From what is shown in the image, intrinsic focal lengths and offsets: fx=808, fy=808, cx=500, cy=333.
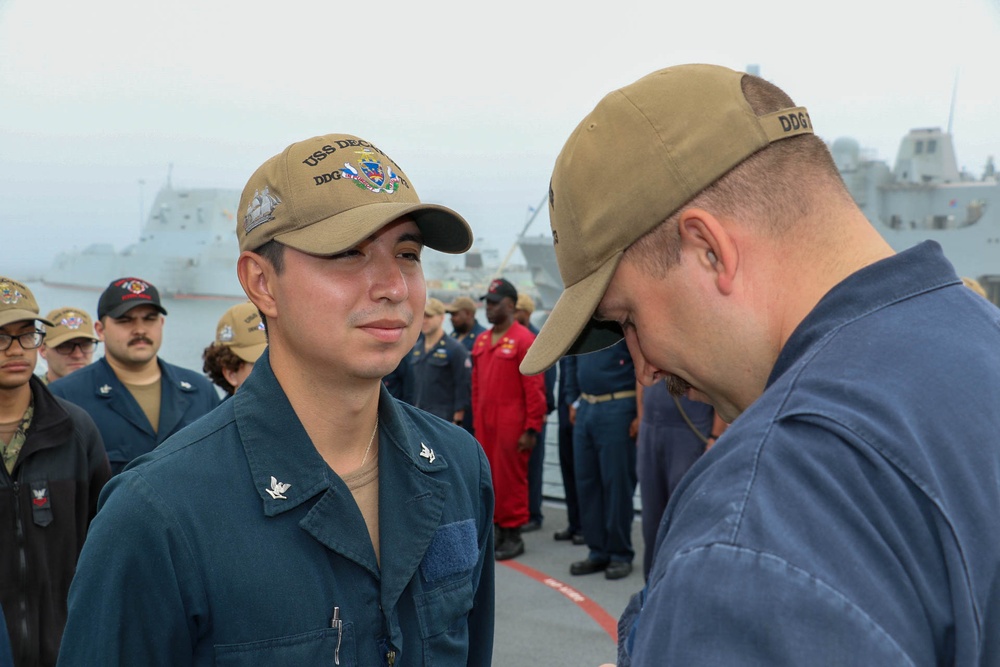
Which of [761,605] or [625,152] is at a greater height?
[625,152]

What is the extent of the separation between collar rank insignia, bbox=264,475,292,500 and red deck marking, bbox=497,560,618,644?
10.6 ft

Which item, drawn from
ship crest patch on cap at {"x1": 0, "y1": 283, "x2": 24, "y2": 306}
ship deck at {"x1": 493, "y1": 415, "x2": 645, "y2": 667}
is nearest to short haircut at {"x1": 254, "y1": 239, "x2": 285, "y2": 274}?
ship crest patch on cap at {"x1": 0, "y1": 283, "x2": 24, "y2": 306}

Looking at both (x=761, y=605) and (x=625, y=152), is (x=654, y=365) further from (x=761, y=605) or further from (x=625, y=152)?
(x=761, y=605)

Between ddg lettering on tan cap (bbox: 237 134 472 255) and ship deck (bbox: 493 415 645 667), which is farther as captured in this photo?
ship deck (bbox: 493 415 645 667)

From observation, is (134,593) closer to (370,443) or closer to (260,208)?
(370,443)

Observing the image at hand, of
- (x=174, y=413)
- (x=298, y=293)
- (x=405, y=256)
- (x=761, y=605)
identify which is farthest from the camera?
(x=174, y=413)

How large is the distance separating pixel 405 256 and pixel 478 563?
69cm

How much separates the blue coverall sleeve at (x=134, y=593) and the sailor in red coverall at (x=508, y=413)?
4677 mm

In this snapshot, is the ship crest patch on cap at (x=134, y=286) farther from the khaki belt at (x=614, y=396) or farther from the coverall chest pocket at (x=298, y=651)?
the coverall chest pocket at (x=298, y=651)

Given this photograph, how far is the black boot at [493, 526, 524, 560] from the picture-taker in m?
5.92

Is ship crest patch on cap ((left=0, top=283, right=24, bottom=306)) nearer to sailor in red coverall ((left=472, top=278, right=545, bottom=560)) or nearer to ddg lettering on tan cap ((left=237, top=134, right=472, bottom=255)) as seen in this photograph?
ddg lettering on tan cap ((left=237, top=134, right=472, bottom=255))

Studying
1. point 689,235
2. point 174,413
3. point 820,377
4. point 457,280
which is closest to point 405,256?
point 689,235

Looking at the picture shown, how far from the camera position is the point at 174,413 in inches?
149

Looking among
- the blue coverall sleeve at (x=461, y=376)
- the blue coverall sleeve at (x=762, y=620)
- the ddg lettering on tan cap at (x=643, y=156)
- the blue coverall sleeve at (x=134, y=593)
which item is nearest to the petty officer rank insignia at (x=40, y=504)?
the blue coverall sleeve at (x=134, y=593)
